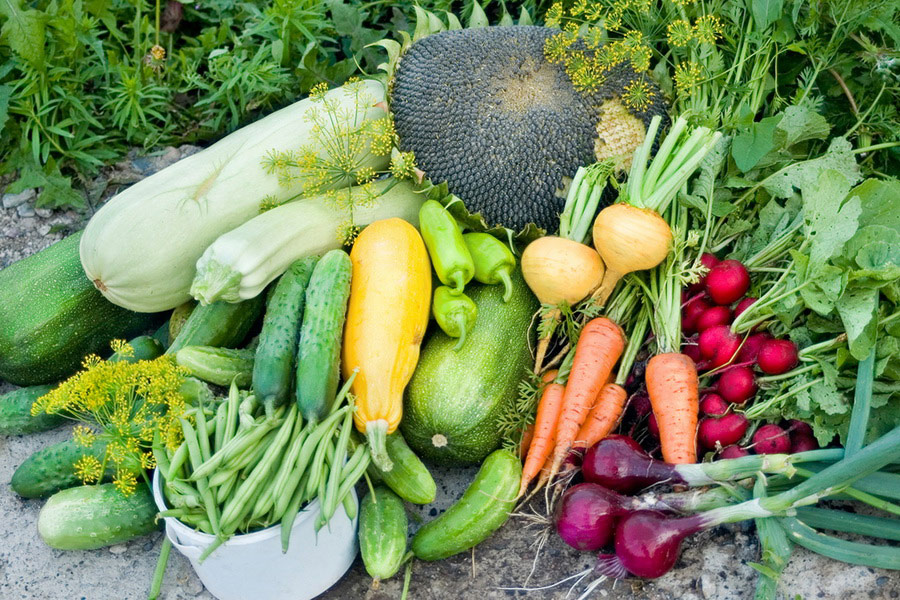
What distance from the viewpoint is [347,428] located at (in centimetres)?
196

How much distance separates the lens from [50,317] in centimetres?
249

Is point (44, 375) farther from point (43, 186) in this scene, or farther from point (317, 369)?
point (317, 369)

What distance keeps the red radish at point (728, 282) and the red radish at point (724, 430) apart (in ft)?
1.06

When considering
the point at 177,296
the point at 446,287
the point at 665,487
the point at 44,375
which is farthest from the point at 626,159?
the point at 44,375

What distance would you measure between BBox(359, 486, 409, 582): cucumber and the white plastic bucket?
48 millimetres

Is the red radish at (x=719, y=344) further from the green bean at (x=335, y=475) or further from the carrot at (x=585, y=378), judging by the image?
the green bean at (x=335, y=475)

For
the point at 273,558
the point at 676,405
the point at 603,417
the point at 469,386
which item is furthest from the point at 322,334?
the point at 676,405

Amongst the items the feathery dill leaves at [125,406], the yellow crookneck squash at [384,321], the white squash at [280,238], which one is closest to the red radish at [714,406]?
the yellow crookneck squash at [384,321]

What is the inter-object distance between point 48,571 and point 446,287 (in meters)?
1.29

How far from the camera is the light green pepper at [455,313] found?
2.25 m

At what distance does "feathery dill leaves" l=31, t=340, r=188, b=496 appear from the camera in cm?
195

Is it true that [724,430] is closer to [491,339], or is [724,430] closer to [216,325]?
[491,339]

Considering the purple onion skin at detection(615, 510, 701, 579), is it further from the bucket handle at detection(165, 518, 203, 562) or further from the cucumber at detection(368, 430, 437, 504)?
the bucket handle at detection(165, 518, 203, 562)

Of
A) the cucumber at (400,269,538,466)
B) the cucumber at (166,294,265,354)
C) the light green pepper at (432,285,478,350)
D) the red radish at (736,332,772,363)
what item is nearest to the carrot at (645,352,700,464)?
the red radish at (736,332,772,363)
